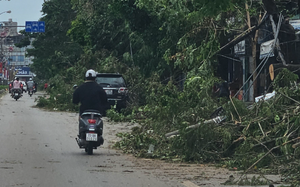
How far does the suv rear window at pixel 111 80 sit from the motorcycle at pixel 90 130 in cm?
1294

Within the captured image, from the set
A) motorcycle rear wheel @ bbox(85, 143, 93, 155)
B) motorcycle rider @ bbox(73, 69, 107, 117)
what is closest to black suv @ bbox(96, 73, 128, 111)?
motorcycle rider @ bbox(73, 69, 107, 117)

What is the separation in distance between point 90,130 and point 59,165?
1784mm

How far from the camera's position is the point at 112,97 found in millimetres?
25594

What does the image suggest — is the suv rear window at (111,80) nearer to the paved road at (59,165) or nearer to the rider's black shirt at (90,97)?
the paved road at (59,165)

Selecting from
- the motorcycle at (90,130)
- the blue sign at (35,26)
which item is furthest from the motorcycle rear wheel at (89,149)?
the blue sign at (35,26)

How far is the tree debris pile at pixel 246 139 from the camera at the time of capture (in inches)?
404

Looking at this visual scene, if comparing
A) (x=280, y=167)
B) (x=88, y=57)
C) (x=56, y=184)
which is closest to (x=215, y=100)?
(x=280, y=167)

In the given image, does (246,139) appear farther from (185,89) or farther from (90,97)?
(185,89)

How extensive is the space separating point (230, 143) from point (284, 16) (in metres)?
10.5

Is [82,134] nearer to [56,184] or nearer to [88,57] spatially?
[56,184]

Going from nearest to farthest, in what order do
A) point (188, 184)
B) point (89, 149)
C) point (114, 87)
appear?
point (188, 184)
point (89, 149)
point (114, 87)

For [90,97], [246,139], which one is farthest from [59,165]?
[246,139]

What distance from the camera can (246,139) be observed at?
11.0 meters

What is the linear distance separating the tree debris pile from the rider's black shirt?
1351 mm
